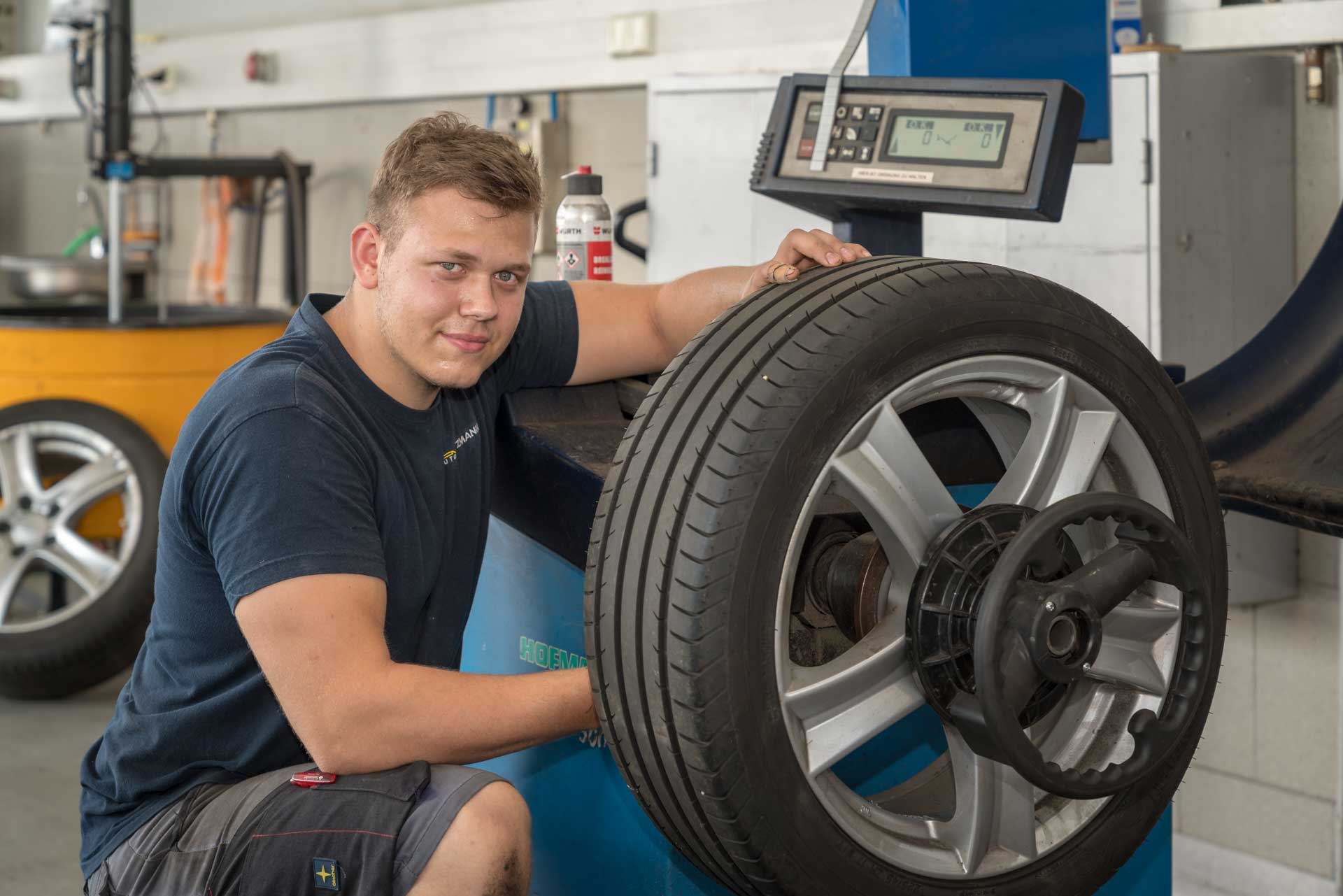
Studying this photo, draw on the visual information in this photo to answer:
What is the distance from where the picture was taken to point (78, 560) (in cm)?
338

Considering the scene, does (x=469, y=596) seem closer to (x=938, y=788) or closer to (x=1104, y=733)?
(x=938, y=788)

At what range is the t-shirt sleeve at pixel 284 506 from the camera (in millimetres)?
1200

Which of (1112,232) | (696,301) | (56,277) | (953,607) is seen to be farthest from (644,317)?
(56,277)

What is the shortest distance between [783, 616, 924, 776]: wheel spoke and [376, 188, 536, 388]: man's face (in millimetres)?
490

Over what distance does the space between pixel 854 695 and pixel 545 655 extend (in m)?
0.46

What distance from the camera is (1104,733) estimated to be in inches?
51.0

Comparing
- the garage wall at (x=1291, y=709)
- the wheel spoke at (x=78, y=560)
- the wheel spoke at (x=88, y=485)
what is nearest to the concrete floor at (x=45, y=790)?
the garage wall at (x=1291, y=709)

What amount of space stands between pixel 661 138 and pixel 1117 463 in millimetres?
1930

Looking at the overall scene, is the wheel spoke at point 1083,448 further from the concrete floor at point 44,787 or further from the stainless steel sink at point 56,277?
the stainless steel sink at point 56,277

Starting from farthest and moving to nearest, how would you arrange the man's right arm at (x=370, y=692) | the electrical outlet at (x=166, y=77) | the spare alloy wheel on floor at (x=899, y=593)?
the electrical outlet at (x=166, y=77), the man's right arm at (x=370, y=692), the spare alloy wheel on floor at (x=899, y=593)

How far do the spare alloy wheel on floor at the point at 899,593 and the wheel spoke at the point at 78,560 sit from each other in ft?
8.48

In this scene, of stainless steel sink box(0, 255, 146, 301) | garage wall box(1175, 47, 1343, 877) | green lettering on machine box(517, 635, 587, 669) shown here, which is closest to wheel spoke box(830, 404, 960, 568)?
green lettering on machine box(517, 635, 587, 669)

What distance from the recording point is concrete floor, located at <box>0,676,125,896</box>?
247cm

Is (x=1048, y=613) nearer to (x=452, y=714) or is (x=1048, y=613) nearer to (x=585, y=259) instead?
(x=452, y=714)
